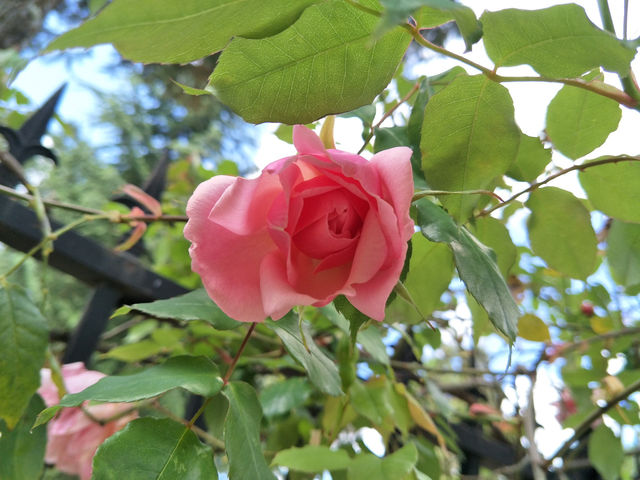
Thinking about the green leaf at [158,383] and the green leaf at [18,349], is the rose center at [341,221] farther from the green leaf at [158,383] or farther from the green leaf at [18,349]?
the green leaf at [18,349]

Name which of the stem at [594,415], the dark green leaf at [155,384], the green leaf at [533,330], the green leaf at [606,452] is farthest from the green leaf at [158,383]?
the green leaf at [606,452]

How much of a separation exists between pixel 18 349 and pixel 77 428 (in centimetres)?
13

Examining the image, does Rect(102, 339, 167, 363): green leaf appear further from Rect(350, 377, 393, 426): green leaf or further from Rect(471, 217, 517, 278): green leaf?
Rect(471, 217, 517, 278): green leaf

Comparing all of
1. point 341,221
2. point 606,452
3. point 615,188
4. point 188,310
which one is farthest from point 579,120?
point 606,452

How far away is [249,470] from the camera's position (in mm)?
371

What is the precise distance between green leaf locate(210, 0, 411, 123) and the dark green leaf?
198 millimetres

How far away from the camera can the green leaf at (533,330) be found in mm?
705

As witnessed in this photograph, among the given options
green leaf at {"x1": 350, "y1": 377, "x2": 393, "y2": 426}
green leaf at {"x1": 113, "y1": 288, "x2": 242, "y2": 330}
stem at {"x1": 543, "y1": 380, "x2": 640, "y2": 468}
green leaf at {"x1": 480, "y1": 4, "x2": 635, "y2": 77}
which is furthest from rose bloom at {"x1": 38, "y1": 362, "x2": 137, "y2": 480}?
stem at {"x1": 543, "y1": 380, "x2": 640, "y2": 468}

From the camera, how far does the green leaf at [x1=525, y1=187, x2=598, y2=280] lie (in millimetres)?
501

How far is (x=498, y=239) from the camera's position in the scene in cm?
49

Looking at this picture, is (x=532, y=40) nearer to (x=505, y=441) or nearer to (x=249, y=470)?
(x=249, y=470)

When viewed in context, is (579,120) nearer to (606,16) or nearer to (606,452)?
(606,16)

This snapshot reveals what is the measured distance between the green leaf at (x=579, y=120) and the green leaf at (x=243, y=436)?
38 centimetres

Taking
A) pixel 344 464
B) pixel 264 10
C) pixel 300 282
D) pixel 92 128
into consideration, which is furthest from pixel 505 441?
pixel 92 128
